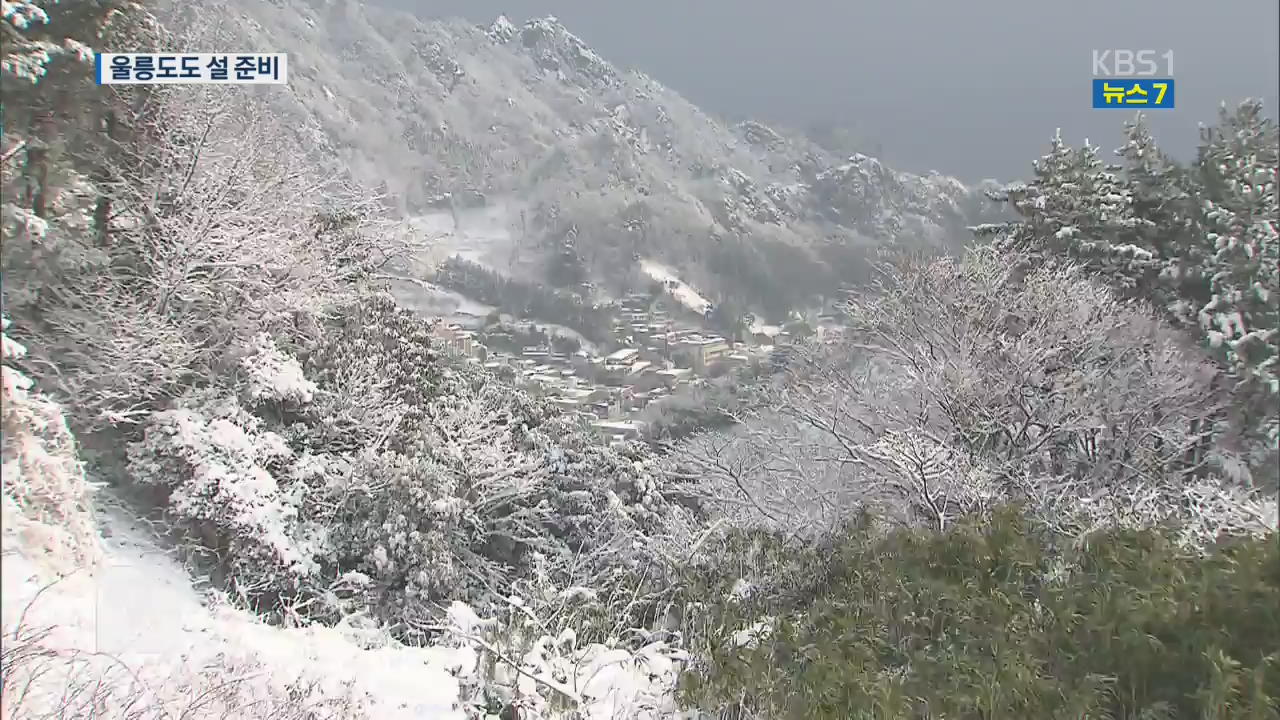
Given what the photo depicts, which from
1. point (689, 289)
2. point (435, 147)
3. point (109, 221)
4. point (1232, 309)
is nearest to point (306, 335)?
point (109, 221)

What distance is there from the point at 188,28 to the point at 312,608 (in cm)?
706

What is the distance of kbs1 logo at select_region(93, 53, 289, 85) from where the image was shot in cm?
450

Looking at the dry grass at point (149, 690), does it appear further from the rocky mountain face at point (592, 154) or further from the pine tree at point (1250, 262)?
the rocky mountain face at point (592, 154)

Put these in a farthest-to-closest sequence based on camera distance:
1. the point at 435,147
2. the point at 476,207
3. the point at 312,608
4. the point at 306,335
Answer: the point at 476,207, the point at 435,147, the point at 306,335, the point at 312,608

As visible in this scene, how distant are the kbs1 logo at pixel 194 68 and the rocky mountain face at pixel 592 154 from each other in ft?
169

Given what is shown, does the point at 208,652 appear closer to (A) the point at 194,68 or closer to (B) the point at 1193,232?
(A) the point at 194,68

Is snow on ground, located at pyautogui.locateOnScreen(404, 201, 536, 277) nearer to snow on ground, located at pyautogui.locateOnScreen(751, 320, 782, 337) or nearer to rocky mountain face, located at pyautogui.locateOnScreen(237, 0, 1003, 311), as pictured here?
rocky mountain face, located at pyautogui.locateOnScreen(237, 0, 1003, 311)

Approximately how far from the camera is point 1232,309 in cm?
280

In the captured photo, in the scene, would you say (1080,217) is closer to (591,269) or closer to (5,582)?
(5,582)

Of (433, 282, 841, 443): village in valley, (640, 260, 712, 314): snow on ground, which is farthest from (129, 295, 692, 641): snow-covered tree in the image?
(640, 260, 712, 314): snow on ground

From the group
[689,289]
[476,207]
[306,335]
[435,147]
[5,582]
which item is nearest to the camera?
[5,582]

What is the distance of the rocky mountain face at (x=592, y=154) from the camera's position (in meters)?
64.8

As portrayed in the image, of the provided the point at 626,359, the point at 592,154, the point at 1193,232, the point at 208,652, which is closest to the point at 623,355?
the point at 626,359
